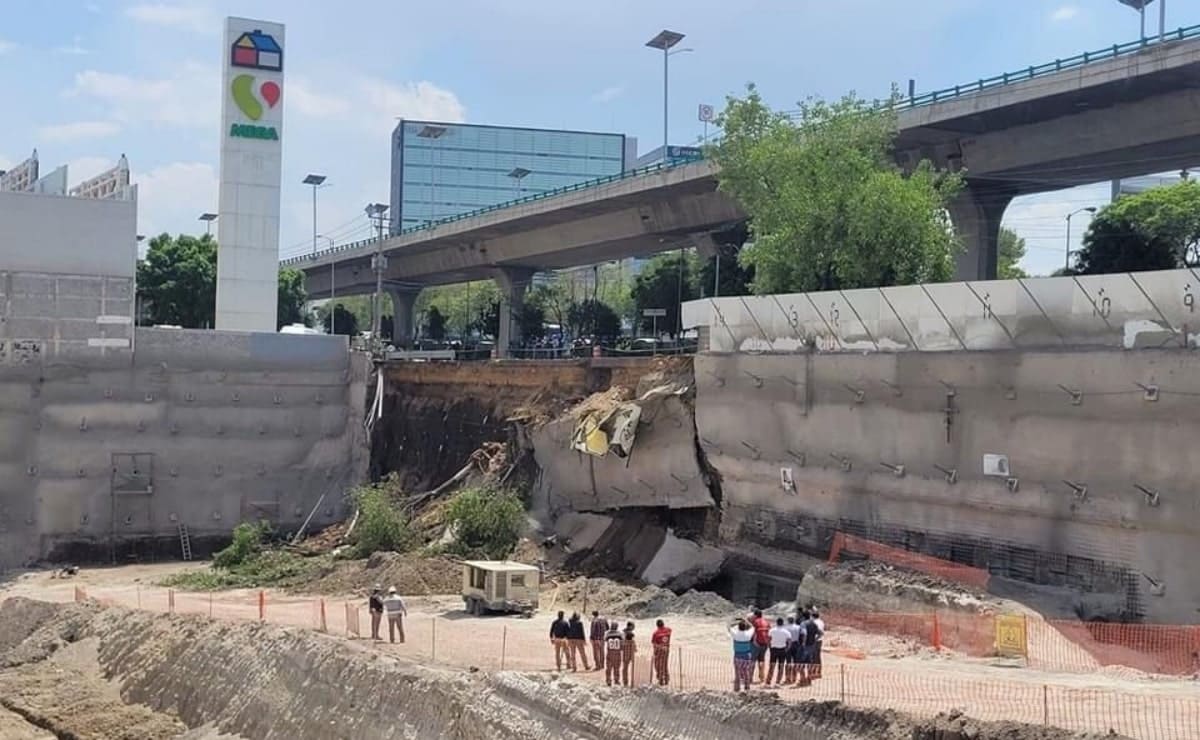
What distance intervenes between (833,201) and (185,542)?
26.5 meters

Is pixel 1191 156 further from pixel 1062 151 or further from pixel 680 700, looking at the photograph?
pixel 680 700

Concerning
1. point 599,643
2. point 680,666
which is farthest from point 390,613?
point 680,666

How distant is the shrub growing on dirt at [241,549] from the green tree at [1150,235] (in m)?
35.7

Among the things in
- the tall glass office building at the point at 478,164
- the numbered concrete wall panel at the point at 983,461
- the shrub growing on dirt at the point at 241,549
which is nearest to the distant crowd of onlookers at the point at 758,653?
the numbered concrete wall panel at the point at 983,461

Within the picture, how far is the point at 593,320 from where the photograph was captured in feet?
304

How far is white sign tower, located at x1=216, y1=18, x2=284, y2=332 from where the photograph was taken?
51938 mm

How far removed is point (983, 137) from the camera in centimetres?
4603

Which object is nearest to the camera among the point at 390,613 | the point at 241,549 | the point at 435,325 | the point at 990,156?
the point at 390,613

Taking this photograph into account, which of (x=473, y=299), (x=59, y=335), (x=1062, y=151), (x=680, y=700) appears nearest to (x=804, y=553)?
(x=680, y=700)

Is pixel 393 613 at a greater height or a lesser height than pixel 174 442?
lesser

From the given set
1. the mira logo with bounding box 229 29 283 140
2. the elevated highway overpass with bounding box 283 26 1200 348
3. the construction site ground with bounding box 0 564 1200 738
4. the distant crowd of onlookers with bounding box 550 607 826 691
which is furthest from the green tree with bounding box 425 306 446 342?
the distant crowd of onlookers with bounding box 550 607 826 691

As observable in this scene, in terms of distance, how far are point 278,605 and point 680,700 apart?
1752 centimetres

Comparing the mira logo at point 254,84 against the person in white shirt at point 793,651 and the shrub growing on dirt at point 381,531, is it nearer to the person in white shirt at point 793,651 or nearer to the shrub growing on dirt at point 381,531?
the shrub growing on dirt at point 381,531

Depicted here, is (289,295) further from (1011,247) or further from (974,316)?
(974,316)
